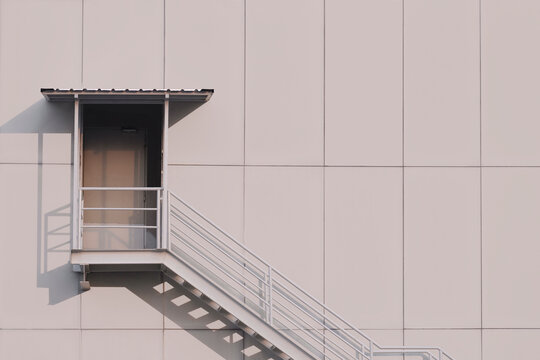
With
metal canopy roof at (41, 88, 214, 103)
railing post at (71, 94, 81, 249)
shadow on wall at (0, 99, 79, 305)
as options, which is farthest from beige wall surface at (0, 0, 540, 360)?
metal canopy roof at (41, 88, 214, 103)

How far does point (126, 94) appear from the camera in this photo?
1847cm

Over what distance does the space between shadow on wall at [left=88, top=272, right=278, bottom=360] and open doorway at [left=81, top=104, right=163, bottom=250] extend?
32.6 inches

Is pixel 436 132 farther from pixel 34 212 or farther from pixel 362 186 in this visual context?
pixel 34 212

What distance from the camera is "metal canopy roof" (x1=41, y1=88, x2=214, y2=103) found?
1836cm

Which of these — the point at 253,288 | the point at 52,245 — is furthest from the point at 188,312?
the point at 52,245

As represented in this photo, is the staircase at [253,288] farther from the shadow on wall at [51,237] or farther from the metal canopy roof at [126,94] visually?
the metal canopy roof at [126,94]

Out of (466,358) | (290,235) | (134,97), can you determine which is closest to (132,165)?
(134,97)

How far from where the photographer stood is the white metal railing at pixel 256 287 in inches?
761

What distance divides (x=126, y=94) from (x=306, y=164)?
12.7 feet

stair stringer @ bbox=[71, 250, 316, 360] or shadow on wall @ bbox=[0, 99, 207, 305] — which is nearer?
stair stringer @ bbox=[71, 250, 316, 360]

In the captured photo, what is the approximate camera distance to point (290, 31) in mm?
19953

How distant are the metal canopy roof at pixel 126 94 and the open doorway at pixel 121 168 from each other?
1240 mm

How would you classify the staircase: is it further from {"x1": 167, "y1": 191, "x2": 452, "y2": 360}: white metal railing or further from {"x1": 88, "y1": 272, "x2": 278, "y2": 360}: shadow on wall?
{"x1": 88, "y1": 272, "x2": 278, "y2": 360}: shadow on wall

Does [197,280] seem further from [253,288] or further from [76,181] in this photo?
[76,181]
